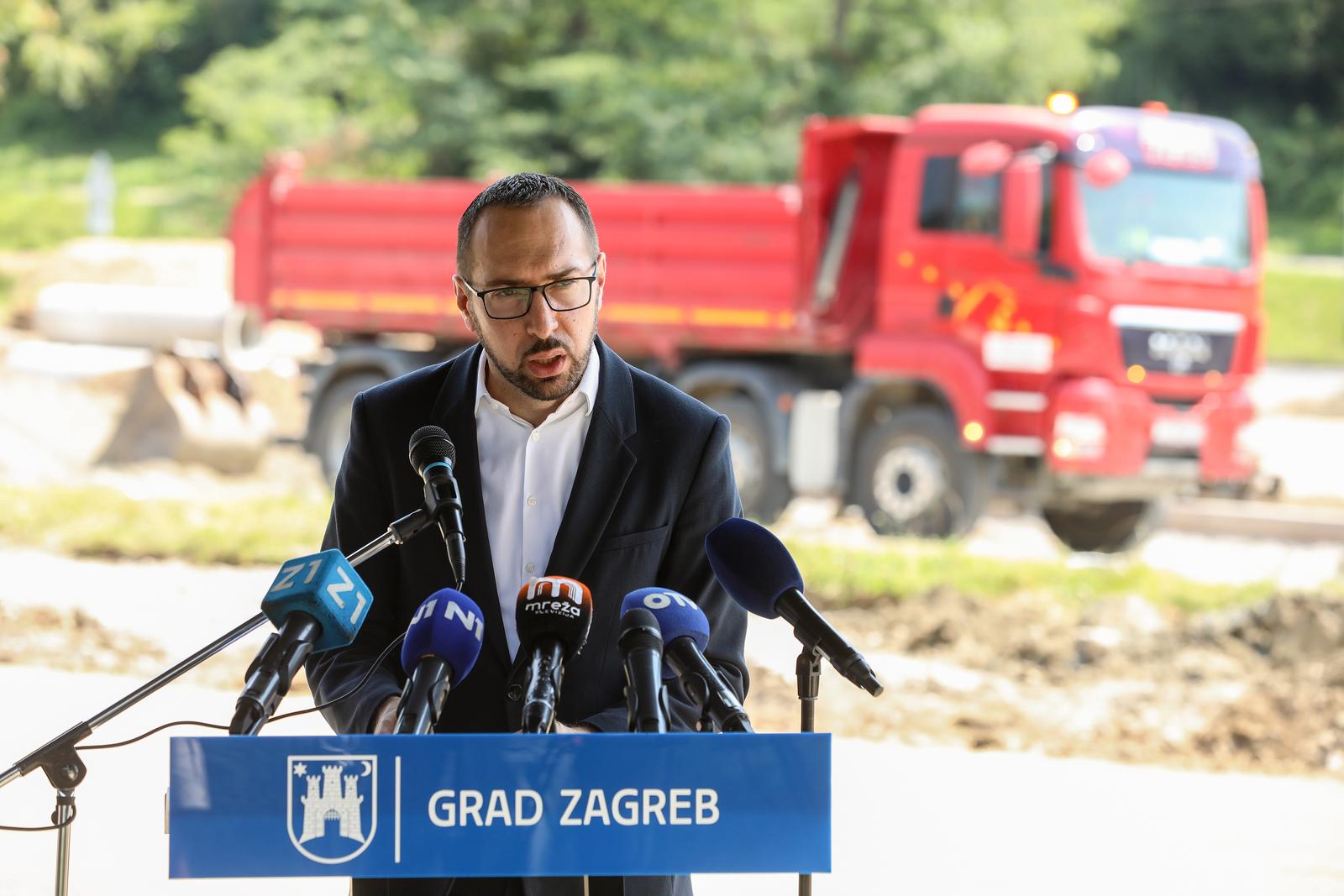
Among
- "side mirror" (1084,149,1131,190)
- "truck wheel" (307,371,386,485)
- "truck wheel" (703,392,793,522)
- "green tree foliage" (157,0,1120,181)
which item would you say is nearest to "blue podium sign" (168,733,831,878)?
"side mirror" (1084,149,1131,190)

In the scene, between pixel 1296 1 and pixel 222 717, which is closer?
pixel 222 717

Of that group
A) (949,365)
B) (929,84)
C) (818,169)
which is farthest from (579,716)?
(929,84)

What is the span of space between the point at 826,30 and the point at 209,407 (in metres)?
15.8

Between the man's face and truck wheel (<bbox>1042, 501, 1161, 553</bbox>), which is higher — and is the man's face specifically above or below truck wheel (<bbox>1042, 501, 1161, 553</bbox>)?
below

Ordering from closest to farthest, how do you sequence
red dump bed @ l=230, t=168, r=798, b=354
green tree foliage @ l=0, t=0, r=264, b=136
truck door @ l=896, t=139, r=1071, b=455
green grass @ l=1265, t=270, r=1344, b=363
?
truck door @ l=896, t=139, r=1071, b=455
red dump bed @ l=230, t=168, r=798, b=354
green grass @ l=1265, t=270, r=1344, b=363
green tree foliage @ l=0, t=0, r=264, b=136

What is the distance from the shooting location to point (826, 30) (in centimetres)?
2950

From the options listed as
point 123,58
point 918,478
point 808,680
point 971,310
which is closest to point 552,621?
point 808,680

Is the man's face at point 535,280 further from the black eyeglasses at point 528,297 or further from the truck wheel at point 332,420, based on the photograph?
the truck wheel at point 332,420

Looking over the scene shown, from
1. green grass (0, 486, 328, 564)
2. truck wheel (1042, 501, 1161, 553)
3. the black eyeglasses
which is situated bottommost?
the black eyeglasses

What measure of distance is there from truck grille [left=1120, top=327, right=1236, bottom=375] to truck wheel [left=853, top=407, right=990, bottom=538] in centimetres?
134

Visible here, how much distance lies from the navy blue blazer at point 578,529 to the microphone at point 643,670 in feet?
1.25

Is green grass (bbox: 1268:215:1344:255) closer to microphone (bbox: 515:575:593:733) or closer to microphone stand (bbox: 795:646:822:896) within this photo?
microphone stand (bbox: 795:646:822:896)

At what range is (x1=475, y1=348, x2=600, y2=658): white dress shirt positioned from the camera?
9.07 feet

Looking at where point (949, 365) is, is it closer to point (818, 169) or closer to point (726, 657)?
point (818, 169)
